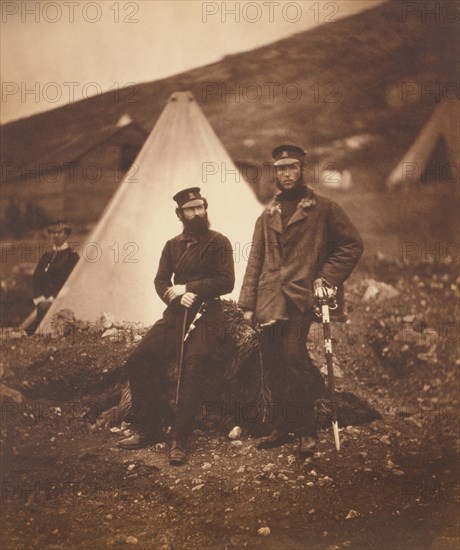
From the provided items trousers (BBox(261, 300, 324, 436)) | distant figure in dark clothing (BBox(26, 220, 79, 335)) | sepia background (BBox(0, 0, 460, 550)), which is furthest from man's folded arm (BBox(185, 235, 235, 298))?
distant figure in dark clothing (BBox(26, 220, 79, 335))

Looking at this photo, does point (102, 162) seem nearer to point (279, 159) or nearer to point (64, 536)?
point (279, 159)

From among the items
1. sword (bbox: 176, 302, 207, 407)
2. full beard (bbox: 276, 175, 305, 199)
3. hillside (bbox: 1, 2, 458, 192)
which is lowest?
sword (bbox: 176, 302, 207, 407)

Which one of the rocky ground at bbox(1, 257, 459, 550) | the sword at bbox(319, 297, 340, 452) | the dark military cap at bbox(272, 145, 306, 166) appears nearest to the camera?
the rocky ground at bbox(1, 257, 459, 550)

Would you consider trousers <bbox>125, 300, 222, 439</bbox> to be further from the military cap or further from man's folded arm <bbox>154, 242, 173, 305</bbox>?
the military cap

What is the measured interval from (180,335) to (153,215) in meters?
0.51

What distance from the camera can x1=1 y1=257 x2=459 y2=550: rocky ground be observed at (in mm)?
2381

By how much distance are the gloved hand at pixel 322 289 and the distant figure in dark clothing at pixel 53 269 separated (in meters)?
1.00

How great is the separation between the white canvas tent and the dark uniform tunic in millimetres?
823

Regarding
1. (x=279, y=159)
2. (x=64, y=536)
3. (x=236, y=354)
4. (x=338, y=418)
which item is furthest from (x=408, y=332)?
(x=64, y=536)

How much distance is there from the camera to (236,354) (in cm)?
252

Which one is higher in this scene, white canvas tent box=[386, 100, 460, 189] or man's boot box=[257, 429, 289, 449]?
white canvas tent box=[386, 100, 460, 189]

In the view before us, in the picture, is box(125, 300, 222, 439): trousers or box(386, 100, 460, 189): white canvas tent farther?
box(386, 100, 460, 189): white canvas tent

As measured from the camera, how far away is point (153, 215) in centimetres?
259

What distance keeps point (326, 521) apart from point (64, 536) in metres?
1.00
